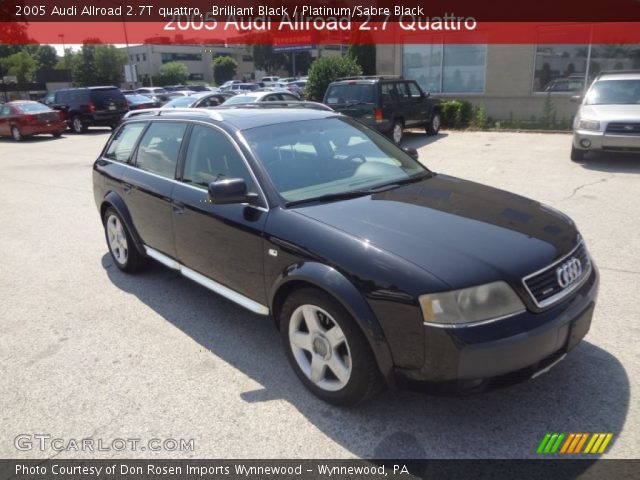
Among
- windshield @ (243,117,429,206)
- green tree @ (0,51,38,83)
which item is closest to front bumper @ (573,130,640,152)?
windshield @ (243,117,429,206)

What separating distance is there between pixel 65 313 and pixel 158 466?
7.77 feet

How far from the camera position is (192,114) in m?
4.37

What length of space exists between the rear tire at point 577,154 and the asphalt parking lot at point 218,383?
14.8ft

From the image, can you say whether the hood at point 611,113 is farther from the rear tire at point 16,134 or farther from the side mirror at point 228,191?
the rear tire at point 16,134

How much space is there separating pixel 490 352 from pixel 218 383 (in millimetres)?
1762

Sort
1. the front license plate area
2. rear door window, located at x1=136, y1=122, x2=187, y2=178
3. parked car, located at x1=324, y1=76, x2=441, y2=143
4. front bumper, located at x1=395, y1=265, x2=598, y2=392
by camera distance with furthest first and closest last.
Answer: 1. parked car, located at x1=324, y1=76, x2=441, y2=143
2. rear door window, located at x1=136, y1=122, x2=187, y2=178
3. the front license plate area
4. front bumper, located at x1=395, y1=265, x2=598, y2=392

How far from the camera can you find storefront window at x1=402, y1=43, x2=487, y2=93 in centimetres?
1802

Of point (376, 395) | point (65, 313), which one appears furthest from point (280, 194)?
point (65, 313)

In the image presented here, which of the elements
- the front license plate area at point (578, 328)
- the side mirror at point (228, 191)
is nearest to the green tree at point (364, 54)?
the side mirror at point (228, 191)

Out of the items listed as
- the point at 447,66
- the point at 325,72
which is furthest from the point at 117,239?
the point at 447,66

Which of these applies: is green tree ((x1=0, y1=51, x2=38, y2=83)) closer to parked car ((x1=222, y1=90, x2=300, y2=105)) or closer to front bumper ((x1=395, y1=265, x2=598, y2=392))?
parked car ((x1=222, y1=90, x2=300, y2=105))

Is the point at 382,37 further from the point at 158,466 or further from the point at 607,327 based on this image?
the point at 158,466

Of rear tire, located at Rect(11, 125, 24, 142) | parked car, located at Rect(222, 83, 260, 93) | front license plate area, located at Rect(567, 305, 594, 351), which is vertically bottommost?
rear tire, located at Rect(11, 125, 24, 142)

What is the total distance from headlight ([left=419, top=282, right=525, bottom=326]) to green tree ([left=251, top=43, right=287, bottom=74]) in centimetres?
8975
